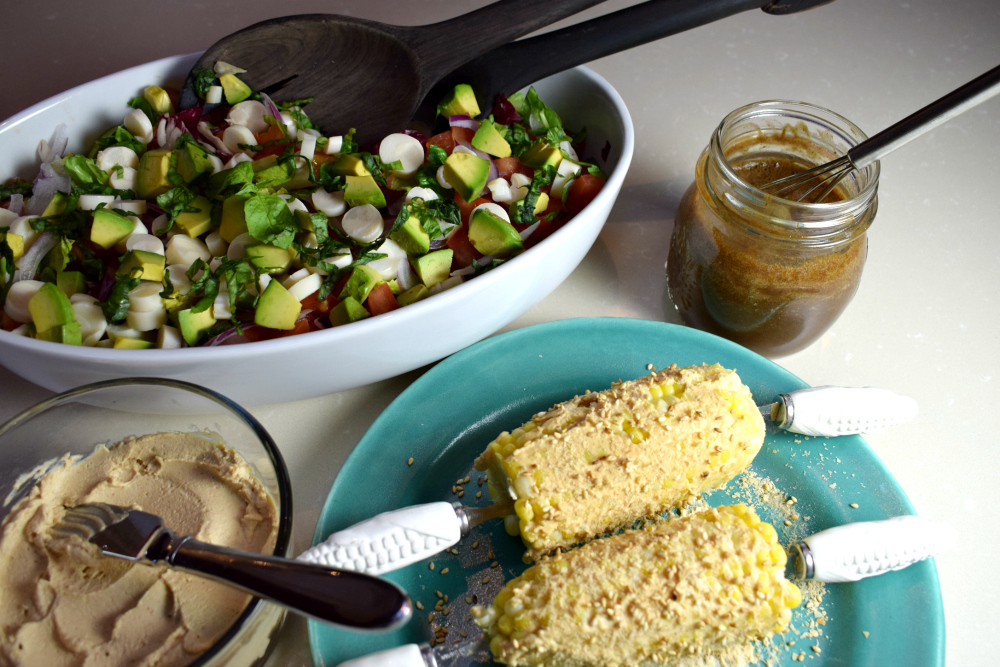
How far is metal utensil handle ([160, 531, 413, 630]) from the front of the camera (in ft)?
2.62

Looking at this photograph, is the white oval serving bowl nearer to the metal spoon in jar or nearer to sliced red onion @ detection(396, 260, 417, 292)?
sliced red onion @ detection(396, 260, 417, 292)

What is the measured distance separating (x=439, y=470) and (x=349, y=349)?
0.25 meters

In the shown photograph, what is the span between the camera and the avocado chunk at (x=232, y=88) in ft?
4.76

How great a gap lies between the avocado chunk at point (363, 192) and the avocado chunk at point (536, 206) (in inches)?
9.7

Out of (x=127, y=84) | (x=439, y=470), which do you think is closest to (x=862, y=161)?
(x=439, y=470)

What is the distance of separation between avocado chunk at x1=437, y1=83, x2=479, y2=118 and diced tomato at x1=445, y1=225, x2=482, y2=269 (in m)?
0.32

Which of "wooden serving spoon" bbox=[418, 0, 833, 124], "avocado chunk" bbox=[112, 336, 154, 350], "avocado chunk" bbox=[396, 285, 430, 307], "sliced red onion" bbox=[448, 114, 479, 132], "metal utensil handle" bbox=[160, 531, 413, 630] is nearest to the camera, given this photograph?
"metal utensil handle" bbox=[160, 531, 413, 630]

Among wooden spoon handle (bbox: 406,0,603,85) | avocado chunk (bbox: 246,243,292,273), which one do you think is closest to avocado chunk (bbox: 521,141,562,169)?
wooden spoon handle (bbox: 406,0,603,85)

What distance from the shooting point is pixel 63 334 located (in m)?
1.11

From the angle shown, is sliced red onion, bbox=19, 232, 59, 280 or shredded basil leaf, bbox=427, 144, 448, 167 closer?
sliced red onion, bbox=19, 232, 59, 280

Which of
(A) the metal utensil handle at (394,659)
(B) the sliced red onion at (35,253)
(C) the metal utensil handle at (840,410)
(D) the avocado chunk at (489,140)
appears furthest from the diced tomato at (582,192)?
(B) the sliced red onion at (35,253)

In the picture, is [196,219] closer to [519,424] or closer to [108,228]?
[108,228]

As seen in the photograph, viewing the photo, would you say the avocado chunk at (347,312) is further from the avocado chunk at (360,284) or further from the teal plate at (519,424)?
the teal plate at (519,424)

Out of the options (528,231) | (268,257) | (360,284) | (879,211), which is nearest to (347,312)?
(360,284)
